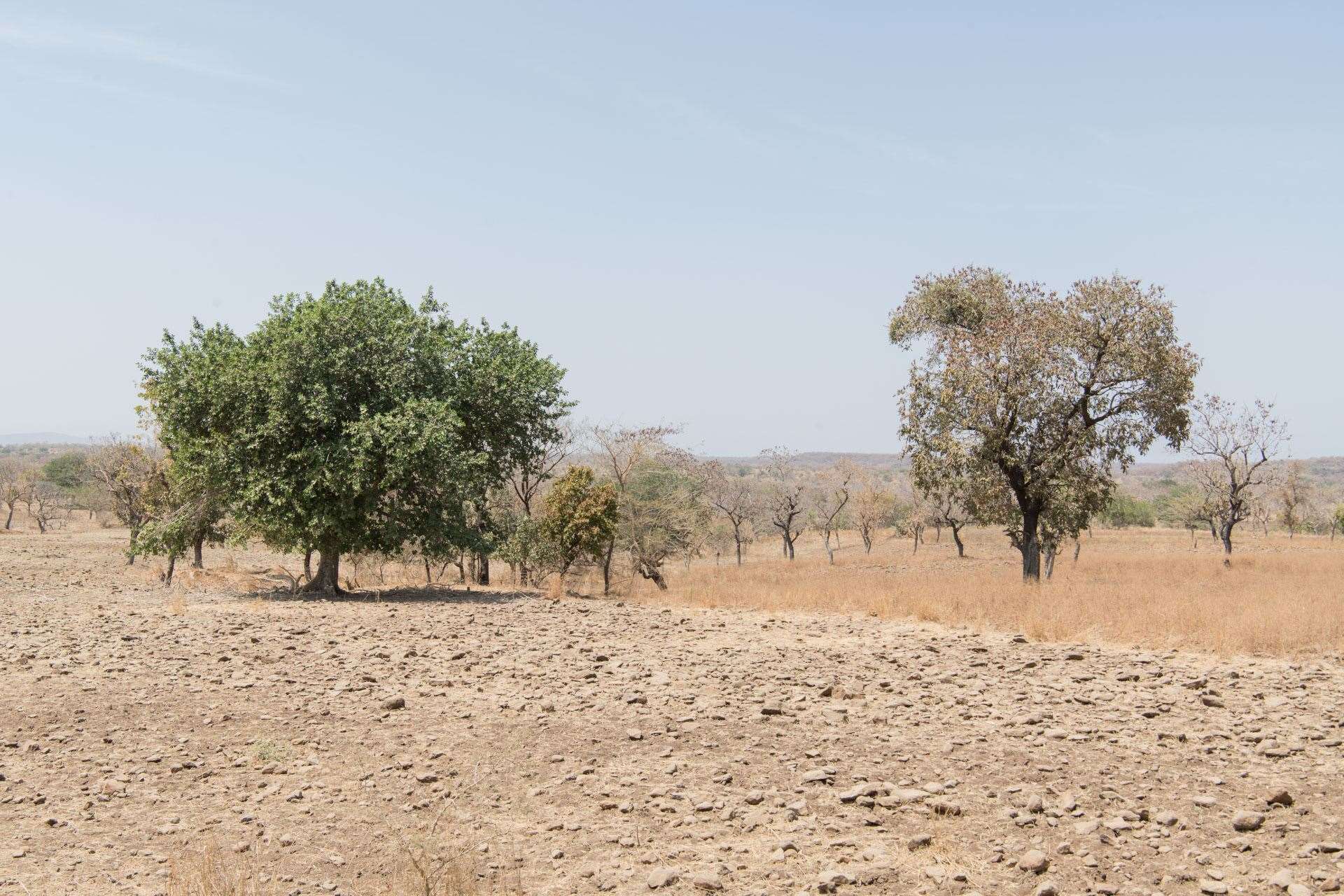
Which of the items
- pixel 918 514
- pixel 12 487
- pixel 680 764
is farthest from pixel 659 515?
pixel 12 487

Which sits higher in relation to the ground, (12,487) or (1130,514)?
(12,487)

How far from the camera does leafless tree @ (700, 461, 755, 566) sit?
4960 centimetres

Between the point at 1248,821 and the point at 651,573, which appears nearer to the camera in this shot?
the point at 1248,821

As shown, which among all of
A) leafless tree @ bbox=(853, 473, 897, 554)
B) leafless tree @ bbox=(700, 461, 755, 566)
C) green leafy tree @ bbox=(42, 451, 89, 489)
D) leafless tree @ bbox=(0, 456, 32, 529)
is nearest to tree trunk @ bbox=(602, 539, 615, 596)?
leafless tree @ bbox=(700, 461, 755, 566)

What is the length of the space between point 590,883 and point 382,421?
44.0ft

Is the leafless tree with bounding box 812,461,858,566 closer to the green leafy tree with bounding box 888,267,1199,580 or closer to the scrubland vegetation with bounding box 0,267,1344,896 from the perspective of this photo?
the scrubland vegetation with bounding box 0,267,1344,896

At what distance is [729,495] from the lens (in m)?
54.4

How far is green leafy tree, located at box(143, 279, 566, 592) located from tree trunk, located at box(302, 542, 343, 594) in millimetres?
34

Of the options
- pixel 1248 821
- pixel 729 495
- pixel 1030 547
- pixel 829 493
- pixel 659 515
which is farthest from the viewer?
pixel 829 493

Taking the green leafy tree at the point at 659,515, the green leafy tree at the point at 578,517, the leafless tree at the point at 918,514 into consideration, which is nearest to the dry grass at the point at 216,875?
the green leafy tree at the point at 578,517

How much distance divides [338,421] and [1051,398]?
15.8 metres

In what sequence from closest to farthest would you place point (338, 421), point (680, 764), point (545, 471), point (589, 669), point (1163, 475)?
1. point (680, 764)
2. point (589, 669)
3. point (338, 421)
4. point (545, 471)
5. point (1163, 475)

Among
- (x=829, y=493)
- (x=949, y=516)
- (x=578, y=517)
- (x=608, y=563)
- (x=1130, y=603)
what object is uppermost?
(x=829, y=493)

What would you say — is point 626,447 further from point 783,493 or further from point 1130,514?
point 1130,514
